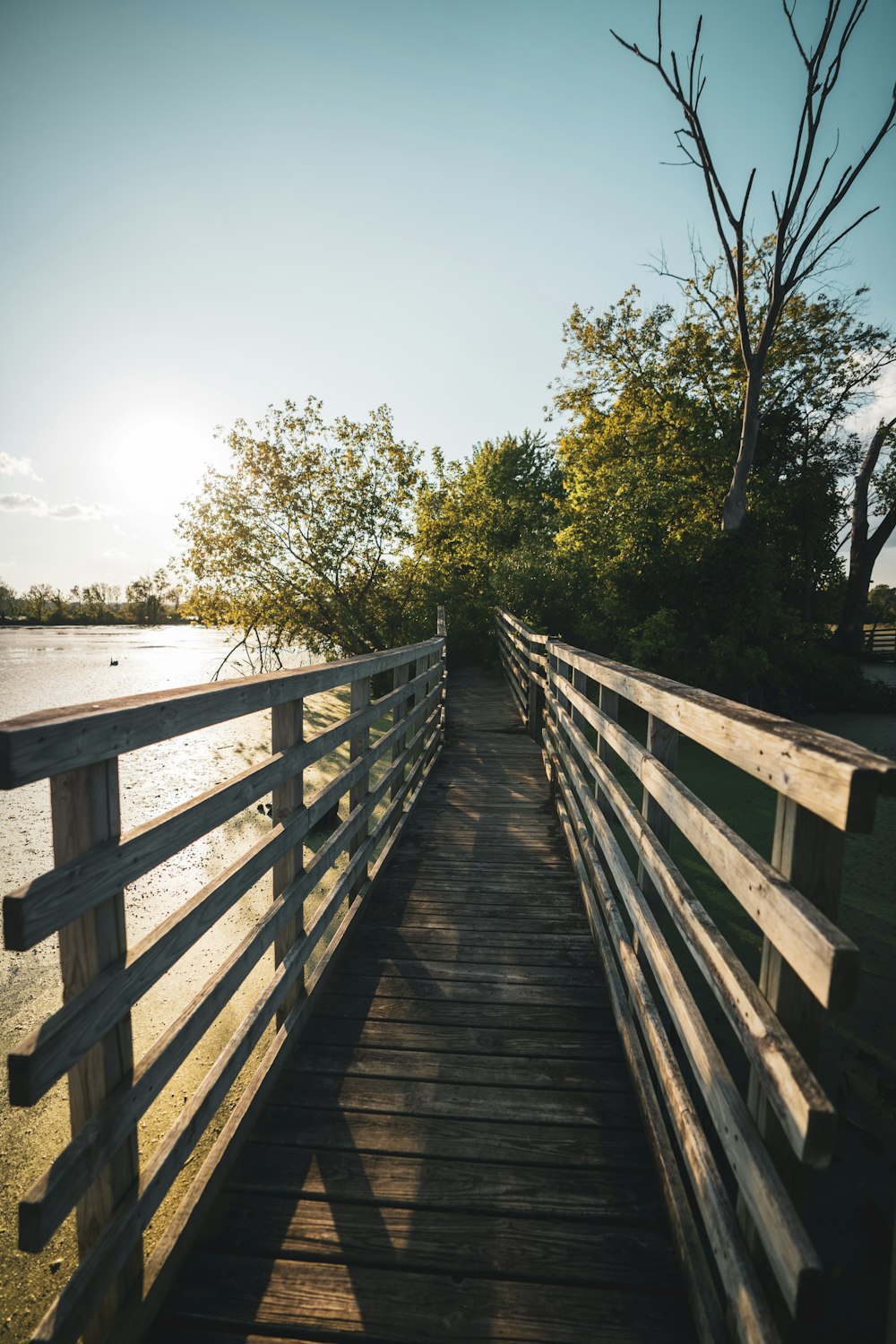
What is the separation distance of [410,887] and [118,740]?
2799 mm

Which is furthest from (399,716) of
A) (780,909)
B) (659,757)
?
(780,909)

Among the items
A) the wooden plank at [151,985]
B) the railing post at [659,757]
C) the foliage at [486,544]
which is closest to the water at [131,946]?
the wooden plank at [151,985]

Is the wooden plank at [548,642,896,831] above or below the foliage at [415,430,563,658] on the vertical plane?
below

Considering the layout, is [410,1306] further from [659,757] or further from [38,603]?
[38,603]

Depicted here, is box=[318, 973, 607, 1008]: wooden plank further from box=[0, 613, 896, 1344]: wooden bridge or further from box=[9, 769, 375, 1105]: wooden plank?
box=[9, 769, 375, 1105]: wooden plank

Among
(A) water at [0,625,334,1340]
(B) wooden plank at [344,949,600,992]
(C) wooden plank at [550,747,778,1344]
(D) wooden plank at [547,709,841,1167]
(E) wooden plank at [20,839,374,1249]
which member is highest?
(D) wooden plank at [547,709,841,1167]

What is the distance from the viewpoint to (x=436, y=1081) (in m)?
2.16

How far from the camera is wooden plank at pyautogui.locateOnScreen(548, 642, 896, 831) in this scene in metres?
0.92

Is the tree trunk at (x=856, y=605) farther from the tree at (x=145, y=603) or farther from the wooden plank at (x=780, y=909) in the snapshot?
the tree at (x=145, y=603)

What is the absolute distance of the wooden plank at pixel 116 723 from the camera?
994mm

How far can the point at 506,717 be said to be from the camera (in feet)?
32.8

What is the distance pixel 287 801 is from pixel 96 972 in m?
0.97

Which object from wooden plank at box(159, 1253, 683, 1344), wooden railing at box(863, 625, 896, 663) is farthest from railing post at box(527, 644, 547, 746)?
wooden railing at box(863, 625, 896, 663)

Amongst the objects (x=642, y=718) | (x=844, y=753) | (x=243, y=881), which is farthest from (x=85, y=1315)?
(x=642, y=718)
